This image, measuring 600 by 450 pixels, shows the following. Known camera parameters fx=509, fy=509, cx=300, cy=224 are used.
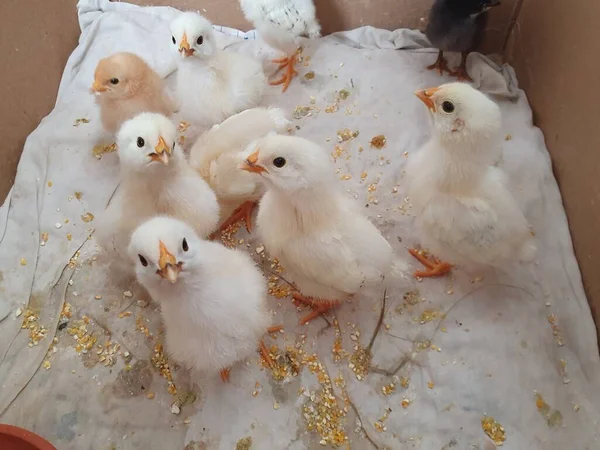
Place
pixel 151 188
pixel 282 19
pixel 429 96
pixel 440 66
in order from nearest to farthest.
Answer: pixel 429 96
pixel 151 188
pixel 282 19
pixel 440 66

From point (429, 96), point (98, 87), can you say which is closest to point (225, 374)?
point (429, 96)

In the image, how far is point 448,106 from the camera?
1625 millimetres

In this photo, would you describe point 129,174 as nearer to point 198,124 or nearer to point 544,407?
point 198,124

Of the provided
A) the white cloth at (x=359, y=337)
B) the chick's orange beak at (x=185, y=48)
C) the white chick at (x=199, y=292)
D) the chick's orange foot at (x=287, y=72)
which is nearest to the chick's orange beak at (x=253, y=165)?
the white chick at (x=199, y=292)

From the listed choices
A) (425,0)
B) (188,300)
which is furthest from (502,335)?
(425,0)

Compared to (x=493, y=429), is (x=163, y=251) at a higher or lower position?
higher

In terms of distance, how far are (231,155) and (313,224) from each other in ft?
1.83

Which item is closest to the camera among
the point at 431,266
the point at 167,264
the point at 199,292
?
the point at 167,264

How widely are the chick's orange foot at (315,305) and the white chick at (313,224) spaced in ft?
0.72

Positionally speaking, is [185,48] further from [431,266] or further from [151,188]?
[431,266]

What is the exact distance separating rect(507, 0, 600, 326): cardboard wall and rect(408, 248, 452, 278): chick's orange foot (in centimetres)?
53

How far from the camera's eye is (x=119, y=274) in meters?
2.17

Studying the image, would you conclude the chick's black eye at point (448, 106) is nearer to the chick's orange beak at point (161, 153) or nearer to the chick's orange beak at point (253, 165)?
the chick's orange beak at point (253, 165)

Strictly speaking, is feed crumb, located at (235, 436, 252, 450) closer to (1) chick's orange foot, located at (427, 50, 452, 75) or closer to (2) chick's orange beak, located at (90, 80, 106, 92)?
(2) chick's orange beak, located at (90, 80, 106, 92)
